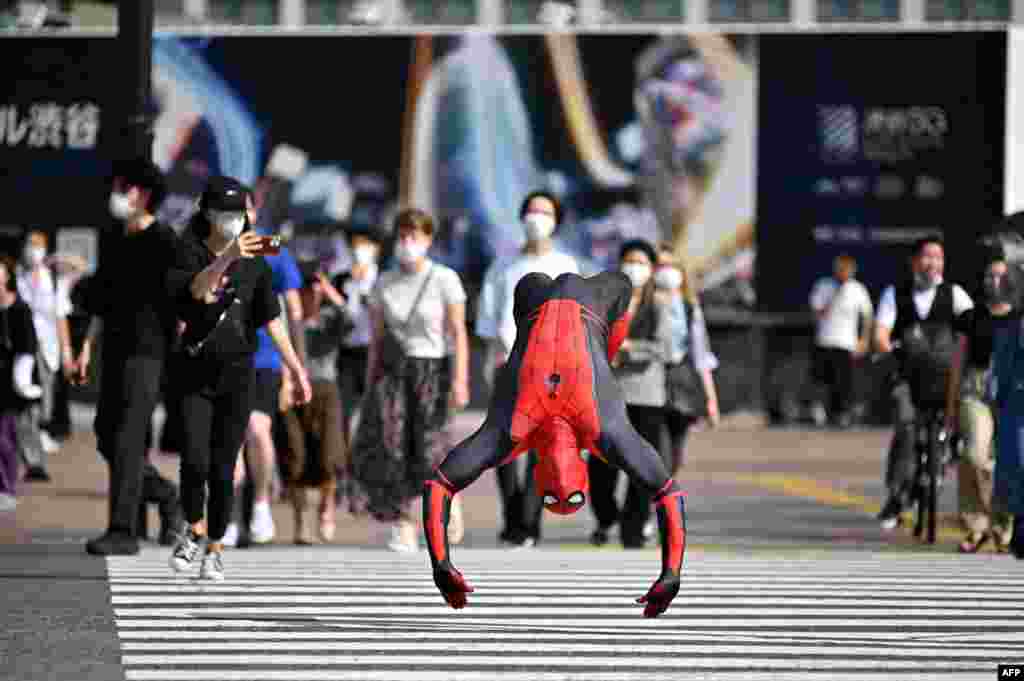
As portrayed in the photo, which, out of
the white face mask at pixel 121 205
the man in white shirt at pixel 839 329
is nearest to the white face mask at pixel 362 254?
the white face mask at pixel 121 205

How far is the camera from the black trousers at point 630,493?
14.7 metres

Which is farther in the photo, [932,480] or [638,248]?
[932,480]

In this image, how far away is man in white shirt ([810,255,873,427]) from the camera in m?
28.5

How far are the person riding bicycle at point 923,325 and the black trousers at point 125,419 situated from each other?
5114 mm

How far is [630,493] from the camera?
580 inches

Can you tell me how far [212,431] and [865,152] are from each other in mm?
19261

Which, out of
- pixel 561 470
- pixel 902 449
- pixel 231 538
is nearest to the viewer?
pixel 561 470

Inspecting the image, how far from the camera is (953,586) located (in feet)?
37.7

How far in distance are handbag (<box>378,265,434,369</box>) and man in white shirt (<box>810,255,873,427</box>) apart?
46.6 ft

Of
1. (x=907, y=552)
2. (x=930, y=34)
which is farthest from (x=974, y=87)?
(x=907, y=552)

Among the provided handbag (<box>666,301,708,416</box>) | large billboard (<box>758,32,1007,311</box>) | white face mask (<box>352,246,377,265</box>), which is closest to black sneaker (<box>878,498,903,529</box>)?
handbag (<box>666,301,708,416</box>)

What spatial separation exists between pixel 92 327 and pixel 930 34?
18.0 meters

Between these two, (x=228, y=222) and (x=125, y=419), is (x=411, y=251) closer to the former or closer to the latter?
(x=125, y=419)

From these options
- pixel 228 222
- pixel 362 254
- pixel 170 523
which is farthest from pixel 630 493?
pixel 228 222
